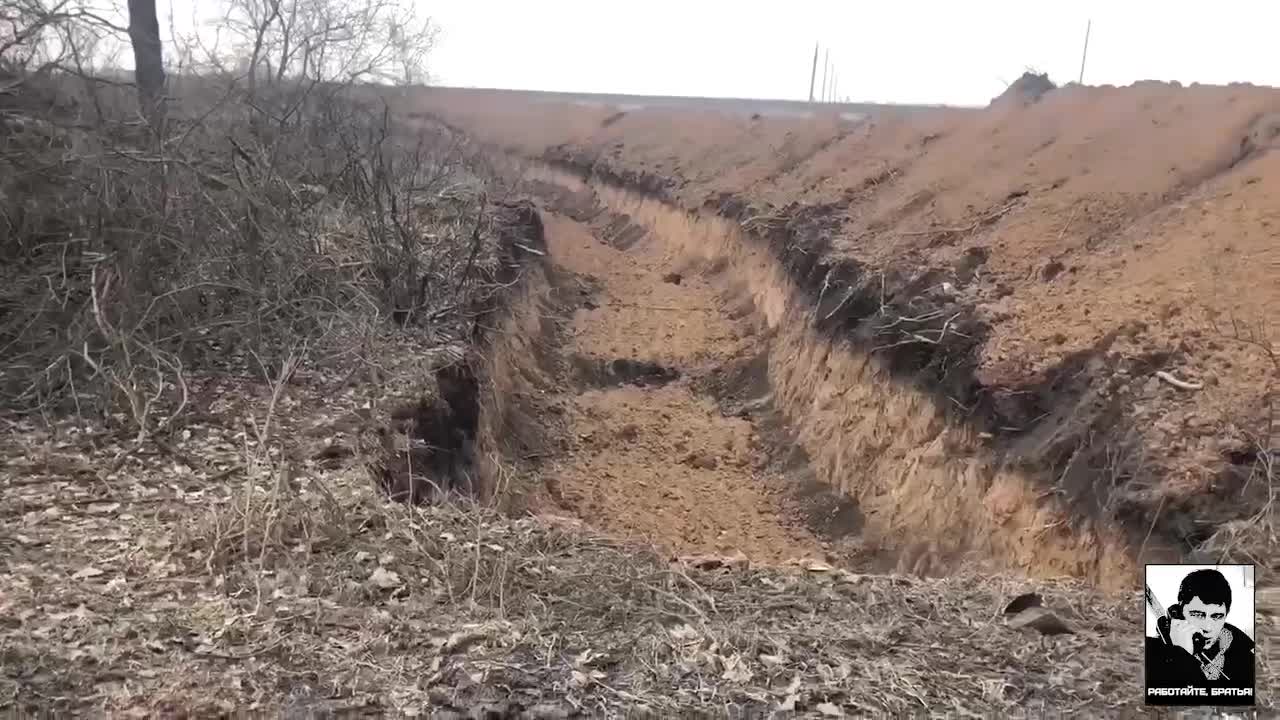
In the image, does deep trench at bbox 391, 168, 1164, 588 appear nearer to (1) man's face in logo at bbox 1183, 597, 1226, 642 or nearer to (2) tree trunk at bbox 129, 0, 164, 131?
(1) man's face in logo at bbox 1183, 597, 1226, 642

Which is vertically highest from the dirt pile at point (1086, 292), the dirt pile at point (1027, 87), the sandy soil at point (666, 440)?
the dirt pile at point (1027, 87)

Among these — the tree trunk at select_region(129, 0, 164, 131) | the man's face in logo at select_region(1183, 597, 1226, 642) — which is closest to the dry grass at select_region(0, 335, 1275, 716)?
the man's face in logo at select_region(1183, 597, 1226, 642)

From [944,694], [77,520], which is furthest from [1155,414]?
[77,520]

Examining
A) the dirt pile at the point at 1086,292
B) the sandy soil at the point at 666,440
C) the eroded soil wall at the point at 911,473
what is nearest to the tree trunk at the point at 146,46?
the sandy soil at the point at 666,440

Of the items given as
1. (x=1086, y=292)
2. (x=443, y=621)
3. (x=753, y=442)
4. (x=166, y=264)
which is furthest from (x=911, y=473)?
(x=166, y=264)

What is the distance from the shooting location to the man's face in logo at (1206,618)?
10.4ft

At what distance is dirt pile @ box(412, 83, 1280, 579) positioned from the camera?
4.95 meters

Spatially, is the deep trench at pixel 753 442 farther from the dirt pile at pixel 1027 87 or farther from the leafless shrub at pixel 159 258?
the dirt pile at pixel 1027 87

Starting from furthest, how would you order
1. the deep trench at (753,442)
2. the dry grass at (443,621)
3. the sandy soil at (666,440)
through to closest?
the sandy soil at (666,440), the deep trench at (753,442), the dry grass at (443,621)

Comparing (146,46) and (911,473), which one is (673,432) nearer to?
(911,473)

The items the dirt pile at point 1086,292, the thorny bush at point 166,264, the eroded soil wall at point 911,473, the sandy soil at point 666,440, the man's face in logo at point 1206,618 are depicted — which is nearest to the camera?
→ the man's face in logo at point 1206,618

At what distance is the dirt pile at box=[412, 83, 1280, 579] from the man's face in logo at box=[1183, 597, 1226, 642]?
0.97 meters

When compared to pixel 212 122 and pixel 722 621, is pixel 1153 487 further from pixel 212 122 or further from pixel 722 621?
pixel 212 122

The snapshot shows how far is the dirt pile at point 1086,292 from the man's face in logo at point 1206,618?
97 centimetres
